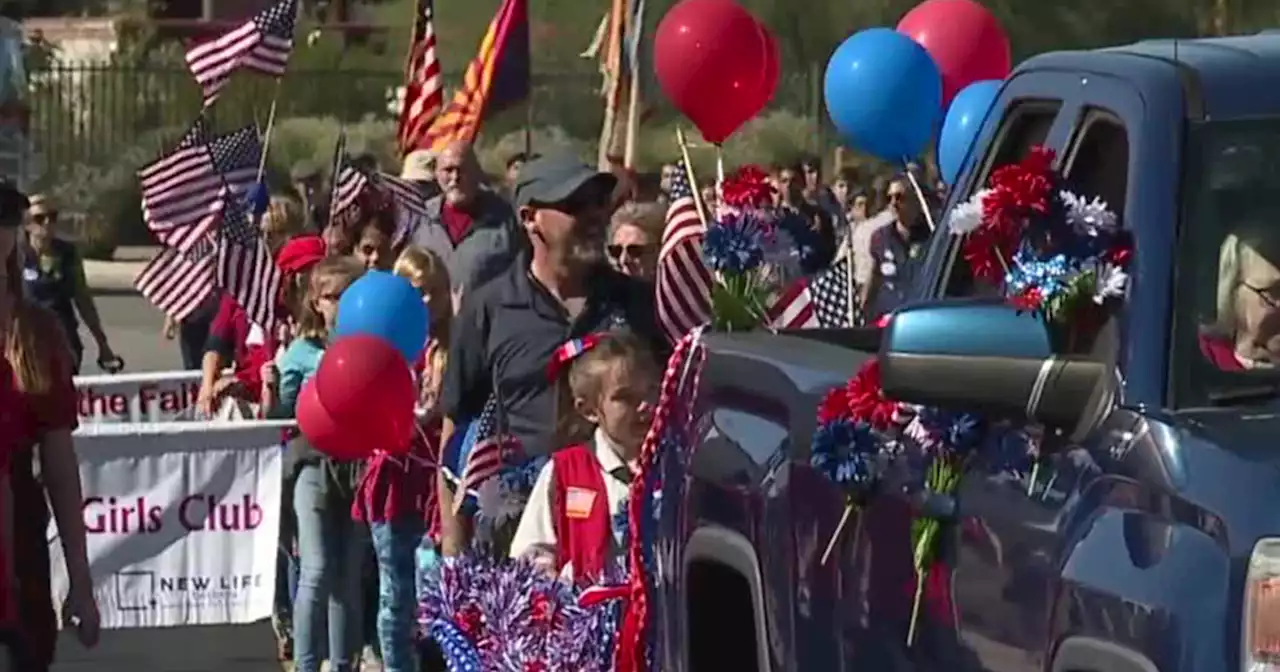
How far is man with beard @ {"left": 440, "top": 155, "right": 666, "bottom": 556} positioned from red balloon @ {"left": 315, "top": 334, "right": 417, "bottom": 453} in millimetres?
262

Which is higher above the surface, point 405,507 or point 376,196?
point 376,196

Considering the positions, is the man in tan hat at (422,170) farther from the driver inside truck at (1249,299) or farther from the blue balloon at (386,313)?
the driver inside truck at (1249,299)

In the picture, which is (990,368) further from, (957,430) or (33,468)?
(33,468)

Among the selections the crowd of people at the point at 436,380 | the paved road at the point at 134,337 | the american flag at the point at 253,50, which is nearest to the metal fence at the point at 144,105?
the paved road at the point at 134,337

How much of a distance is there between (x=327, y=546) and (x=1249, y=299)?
624 cm

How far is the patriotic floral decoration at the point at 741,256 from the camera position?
6.68m

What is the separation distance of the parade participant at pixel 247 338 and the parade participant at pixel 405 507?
1.12 m

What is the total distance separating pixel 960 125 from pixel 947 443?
3721mm

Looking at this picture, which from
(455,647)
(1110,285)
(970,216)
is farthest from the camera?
(455,647)

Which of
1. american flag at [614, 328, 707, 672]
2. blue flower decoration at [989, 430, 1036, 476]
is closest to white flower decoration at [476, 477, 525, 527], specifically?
american flag at [614, 328, 707, 672]

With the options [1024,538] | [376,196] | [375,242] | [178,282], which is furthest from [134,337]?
[1024,538]

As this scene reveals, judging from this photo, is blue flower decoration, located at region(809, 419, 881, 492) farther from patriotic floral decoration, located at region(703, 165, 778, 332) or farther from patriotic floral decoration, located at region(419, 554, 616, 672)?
patriotic floral decoration, located at region(419, 554, 616, 672)

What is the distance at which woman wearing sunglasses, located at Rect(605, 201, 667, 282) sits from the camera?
31.0 ft

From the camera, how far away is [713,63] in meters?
9.33
